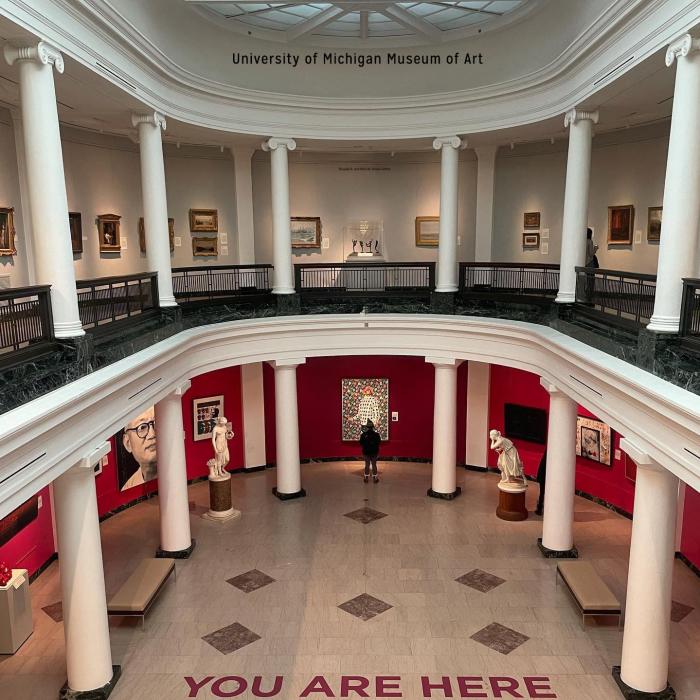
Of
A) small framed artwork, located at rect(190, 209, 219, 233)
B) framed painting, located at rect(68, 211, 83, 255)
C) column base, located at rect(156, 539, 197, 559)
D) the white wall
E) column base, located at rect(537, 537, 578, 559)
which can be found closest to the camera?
column base, located at rect(537, 537, 578, 559)

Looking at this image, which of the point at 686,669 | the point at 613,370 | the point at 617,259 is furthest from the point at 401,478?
the point at 613,370

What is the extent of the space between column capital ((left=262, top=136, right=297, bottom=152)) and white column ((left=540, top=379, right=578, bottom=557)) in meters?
7.87

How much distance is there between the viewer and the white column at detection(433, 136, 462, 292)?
1514cm

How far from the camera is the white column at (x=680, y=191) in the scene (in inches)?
305

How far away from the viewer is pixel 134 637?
1041cm

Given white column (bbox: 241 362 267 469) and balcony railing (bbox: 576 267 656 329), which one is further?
white column (bbox: 241 362 267 469)

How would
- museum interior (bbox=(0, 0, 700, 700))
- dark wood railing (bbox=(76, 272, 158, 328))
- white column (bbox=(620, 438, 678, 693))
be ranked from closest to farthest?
museum interior (bbox=(0, 0, 700, 700))
white column (bbox=(620, 438, 678, 693))
dark wood railing (bbox=(76, 272, 158, 328))

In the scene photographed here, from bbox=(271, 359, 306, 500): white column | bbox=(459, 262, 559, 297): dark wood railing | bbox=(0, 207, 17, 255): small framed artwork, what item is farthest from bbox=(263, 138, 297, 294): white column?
bbox=(0, 207, 17, 255): small framed artwork

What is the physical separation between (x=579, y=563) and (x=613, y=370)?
17.4 ft

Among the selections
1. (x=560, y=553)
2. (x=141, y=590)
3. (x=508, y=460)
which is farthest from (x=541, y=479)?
(x=141, y=590)

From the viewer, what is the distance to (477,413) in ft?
61.2

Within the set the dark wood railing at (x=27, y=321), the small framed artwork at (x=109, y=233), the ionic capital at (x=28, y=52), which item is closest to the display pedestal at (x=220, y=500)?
the small framed artwork at (x=109, y=233)

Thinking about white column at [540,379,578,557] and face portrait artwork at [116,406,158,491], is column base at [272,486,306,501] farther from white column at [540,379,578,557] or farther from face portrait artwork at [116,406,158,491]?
white column at [540,379,578,557]

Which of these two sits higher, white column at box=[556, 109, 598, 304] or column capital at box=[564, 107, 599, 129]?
column capital at box=[564, 107, 599, 129]
